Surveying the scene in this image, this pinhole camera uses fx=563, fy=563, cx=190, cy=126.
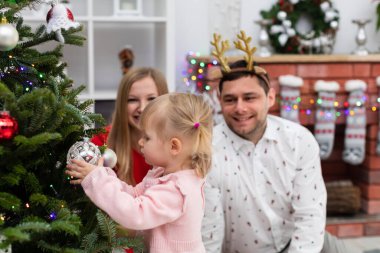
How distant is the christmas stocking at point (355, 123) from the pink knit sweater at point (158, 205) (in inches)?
84.4

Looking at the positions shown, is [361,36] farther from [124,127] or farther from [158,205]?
[158,205]

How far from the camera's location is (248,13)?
3.63 metres

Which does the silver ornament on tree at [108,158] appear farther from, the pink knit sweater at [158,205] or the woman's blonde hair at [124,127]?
the woman's blonde hair at [124,127]

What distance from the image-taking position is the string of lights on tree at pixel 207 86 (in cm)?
326

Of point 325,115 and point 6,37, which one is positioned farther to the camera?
point 325,115

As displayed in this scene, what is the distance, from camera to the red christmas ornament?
3.61 ft

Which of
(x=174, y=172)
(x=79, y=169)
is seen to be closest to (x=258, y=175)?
(x=174, y=172)

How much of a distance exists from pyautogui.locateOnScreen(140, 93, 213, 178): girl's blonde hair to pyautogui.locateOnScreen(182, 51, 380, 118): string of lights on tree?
1773 millimetres

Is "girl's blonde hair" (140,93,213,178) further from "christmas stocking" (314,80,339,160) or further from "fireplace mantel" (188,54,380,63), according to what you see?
"christmas stocking" (314,80,339,160)

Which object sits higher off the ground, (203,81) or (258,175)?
(203,81)

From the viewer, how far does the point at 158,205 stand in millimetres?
1357

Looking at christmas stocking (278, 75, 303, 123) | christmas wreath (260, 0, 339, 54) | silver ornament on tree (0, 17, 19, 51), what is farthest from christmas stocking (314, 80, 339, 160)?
silver ornament on tree (0, 17, 19, 51)

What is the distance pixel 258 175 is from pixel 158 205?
90 centimetres

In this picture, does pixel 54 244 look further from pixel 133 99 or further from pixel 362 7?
pixel 362 7
